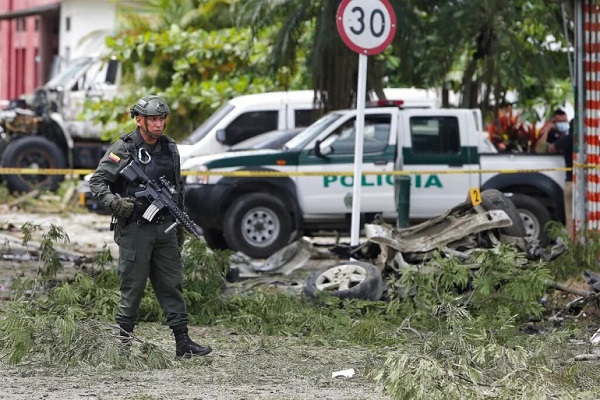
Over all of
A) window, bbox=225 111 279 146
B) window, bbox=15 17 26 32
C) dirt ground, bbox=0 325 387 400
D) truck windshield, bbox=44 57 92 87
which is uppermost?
window, bbox=15 17 26 32

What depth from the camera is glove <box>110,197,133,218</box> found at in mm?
8375

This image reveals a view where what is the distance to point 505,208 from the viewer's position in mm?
12219

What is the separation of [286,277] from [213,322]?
3272mm

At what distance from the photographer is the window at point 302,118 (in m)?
18.7

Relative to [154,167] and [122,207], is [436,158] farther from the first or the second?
[122,207]

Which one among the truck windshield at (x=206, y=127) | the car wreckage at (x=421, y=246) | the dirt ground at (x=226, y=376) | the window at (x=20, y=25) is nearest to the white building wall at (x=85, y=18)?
the window at (x=20, y=25)

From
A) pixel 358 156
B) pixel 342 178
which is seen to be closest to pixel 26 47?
pixel 342 178

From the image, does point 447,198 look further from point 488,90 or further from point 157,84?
point 157,84

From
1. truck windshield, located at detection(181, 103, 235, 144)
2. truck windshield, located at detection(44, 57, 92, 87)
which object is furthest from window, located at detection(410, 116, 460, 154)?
truck windshield, located at detection(44, 57, 92, 87)

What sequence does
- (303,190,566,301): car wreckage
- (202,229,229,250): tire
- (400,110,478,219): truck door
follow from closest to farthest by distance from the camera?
(303,190,566,301): car wreckage < (400,110,478,219): truck door < (202,229,229,250): tire

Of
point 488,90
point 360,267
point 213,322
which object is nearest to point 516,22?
point 488,90

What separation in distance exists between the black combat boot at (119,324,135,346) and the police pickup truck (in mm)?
6722

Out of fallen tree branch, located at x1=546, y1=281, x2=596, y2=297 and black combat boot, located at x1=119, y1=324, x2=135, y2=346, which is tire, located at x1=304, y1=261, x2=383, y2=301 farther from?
black combat boot, located at x1=119, y1=324, x2=135, y2=346

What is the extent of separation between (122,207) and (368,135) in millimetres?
7702
